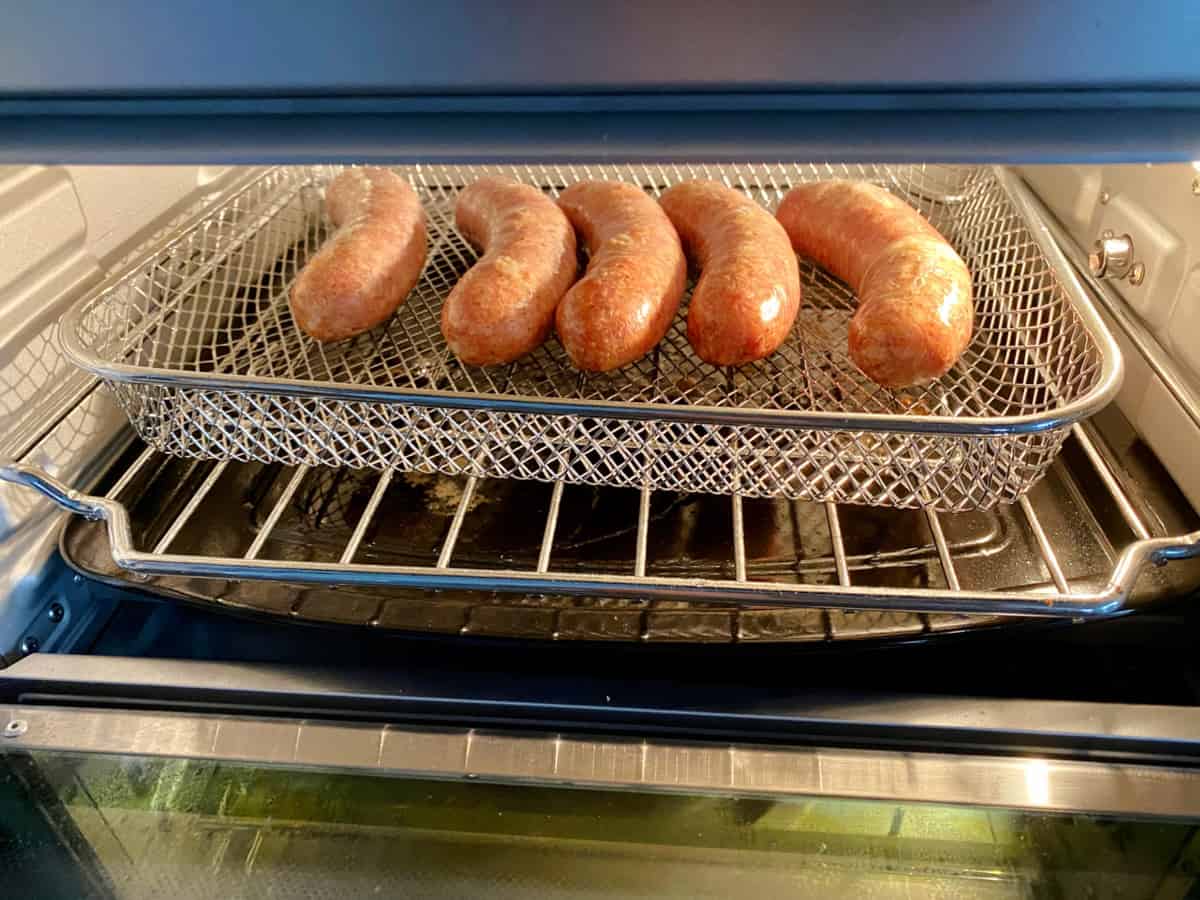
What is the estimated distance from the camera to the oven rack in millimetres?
776

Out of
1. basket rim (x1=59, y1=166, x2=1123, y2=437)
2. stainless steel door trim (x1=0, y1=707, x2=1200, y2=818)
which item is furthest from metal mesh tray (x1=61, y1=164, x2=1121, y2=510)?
stainless steel door trim (x1=0, y1=707, x2=1200, y2=818)

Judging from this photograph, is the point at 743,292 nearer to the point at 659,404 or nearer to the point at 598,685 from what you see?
the point at 659,404

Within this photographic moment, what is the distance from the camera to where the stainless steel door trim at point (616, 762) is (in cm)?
82

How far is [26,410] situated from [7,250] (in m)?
0.18

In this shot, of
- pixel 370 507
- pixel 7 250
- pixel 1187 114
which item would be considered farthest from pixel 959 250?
pixel 7 250

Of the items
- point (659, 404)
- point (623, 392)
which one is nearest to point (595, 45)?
point (659, 404)

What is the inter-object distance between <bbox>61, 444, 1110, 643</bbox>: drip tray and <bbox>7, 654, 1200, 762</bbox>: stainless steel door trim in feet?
0.18

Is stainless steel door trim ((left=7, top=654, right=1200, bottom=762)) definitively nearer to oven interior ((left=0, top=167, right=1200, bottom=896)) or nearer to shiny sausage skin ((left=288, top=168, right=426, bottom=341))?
oven interior ((left=0, top=167, right=1200, bottom=896))

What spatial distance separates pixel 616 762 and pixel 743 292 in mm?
522

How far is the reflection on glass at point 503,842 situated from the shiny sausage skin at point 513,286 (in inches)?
19.5

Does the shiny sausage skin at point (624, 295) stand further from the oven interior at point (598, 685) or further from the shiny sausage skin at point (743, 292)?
the oven interior at point (598, 685)

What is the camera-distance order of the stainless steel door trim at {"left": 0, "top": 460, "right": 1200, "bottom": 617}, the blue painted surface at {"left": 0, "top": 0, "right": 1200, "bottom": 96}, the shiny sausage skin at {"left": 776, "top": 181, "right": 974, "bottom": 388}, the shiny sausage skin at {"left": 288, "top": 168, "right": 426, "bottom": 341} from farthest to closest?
the shiny sausage skin at {"left": 288, "top": 168, "right": 426, "bottom": 341}, the shiny sausage skin at {"left": 776, "top": 181, "right": 974, "bottom": 388}, the stainless steel door trim at {"left": 0, "top": 460, "right": 1200, "bottom": 617}, the blue painted surface at {"left": 0, "top": 0, "right": 1200, "bottom": 96}

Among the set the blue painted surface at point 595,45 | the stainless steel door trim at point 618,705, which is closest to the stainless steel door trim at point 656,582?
the stainless steel door trim at point 618,705

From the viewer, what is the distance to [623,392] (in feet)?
3.50
